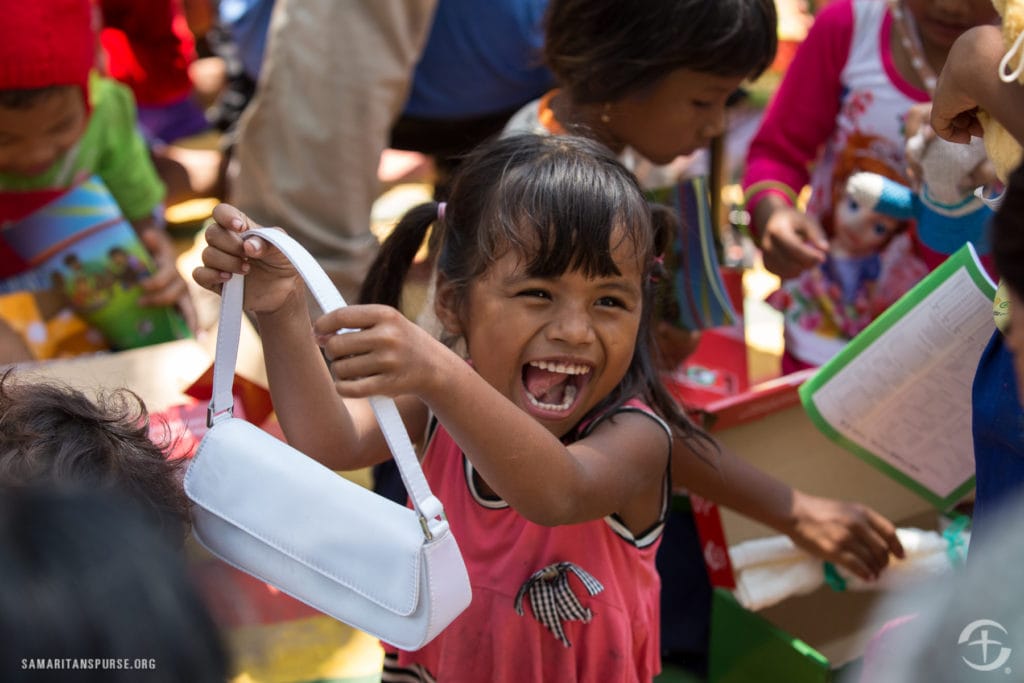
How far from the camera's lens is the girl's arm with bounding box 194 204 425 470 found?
1.16 m

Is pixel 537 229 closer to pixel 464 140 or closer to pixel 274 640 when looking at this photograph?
pixel 274 640

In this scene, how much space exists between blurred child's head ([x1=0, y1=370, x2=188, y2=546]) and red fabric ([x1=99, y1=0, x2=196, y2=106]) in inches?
99.7

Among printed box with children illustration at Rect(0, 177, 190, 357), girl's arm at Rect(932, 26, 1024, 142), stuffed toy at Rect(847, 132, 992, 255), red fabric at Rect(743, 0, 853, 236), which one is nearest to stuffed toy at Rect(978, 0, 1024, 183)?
girl's arm at Rect(932, 26, 1024, 142)

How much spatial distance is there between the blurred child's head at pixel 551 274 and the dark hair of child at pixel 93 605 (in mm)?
580

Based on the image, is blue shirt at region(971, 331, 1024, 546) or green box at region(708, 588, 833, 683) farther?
green box at region(708, 588, 833, 683)

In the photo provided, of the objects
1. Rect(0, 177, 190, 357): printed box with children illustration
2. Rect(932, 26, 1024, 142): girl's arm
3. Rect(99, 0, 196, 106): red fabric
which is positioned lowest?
Rect(99, 0, 196, 106): red fabric

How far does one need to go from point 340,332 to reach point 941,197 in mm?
967

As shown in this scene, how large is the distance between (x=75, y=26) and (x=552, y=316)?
4.44 feet

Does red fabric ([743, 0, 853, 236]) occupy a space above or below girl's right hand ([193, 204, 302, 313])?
below

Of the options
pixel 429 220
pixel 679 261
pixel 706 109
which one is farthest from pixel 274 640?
pixel 706 109

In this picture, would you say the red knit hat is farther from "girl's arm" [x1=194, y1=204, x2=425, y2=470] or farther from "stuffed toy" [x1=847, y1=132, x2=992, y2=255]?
"stuffed toy" [x1=847, y1=132, x2=992, y2=255]

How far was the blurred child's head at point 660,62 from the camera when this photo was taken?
5.81 ft

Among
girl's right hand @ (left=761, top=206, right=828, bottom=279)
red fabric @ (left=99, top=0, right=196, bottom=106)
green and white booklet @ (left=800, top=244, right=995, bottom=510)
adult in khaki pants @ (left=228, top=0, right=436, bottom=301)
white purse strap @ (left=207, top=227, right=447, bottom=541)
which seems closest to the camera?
white purse strap @ (left=207, top=227, right=447, bottom=541)

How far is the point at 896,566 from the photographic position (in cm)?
160
